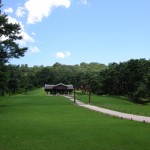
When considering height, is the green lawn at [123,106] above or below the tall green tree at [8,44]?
below

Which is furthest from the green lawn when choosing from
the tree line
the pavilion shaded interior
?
the pavilion shaded interior

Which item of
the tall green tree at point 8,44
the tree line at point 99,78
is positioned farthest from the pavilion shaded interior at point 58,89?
the tall green tree at point 8,44

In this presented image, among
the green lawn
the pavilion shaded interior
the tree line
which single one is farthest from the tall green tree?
the pavilion shaded interior

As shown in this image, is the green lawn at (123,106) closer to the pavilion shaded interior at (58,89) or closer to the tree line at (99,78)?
the tree line at (99,78)

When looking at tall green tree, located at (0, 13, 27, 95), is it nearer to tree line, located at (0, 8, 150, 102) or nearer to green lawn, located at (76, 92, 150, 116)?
tree line, located at (0, 8, 150, 102)

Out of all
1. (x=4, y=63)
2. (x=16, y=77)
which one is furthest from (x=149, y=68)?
(x=4, y=63)

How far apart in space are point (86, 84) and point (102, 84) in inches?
785

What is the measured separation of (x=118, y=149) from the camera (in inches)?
642

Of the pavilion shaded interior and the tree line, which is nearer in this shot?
the tree line

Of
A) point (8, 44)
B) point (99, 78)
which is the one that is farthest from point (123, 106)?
point (99, 78)

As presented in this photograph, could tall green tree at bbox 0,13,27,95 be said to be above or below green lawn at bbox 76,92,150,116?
above

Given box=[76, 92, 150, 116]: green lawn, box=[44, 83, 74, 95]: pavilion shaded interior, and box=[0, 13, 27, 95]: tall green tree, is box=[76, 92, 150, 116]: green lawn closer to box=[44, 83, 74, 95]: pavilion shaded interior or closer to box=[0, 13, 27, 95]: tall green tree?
box=[0, 13, 27, 95]: tall green tree

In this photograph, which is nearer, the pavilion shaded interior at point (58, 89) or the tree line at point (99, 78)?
the tree line at point (99, 78)

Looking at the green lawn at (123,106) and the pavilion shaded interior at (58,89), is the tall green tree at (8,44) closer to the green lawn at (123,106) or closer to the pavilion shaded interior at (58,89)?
the green lawn at (123,106)
